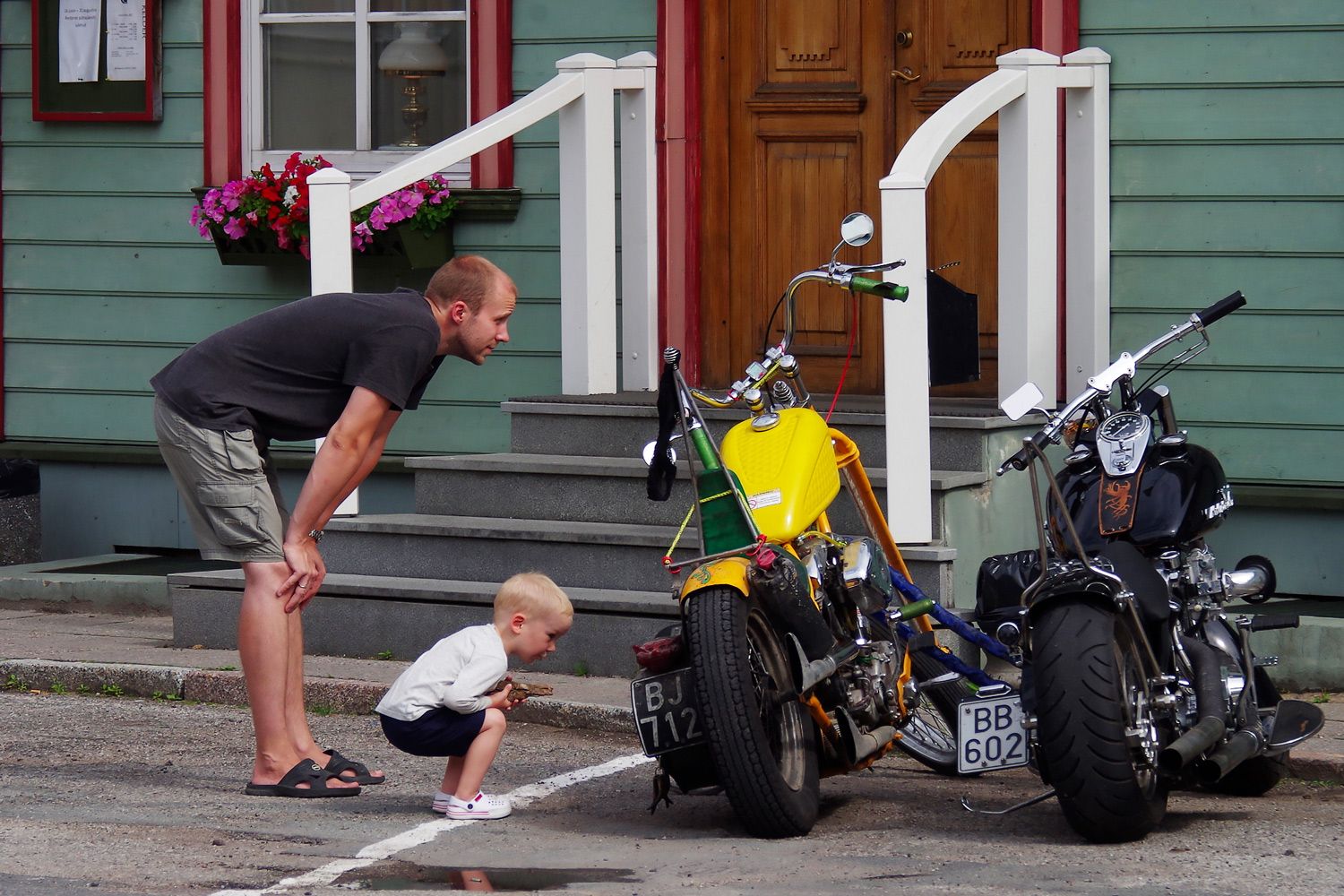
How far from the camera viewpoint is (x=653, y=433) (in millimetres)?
6828

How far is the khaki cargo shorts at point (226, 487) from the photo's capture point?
4676 millimetres

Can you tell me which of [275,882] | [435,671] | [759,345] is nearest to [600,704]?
[435,671]

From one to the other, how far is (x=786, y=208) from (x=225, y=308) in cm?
285

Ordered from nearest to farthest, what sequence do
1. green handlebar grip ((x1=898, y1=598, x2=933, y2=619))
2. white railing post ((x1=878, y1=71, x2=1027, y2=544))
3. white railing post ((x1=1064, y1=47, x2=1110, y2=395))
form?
1. green handlebar grip ((x1=898, y1=598, x2=933, y2=619))
2. white railing post ((x1=878, y1=71, x2=1027, y2=544))
3. white railing post ((x1=1064, y1=47, x2=1110, y2=395))

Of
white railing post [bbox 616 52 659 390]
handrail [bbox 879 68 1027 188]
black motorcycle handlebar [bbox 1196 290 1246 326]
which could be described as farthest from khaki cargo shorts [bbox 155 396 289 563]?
white railing post [bbox 616 52 659 390]

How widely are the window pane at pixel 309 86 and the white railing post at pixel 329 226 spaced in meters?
1.83

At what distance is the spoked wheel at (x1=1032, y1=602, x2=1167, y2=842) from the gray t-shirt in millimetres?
1780

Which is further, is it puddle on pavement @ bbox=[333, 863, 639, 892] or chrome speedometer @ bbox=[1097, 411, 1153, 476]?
chrome speedometer @ bbox=[1097, 411, 1153, 476]

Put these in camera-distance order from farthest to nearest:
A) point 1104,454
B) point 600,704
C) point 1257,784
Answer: point 600,704
point 1257,784
point 1104,454

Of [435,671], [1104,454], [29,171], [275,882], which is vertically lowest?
[275,882]

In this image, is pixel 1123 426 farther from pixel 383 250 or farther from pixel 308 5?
pixel 308 5

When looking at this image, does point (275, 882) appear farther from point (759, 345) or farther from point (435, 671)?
point (759, 345)

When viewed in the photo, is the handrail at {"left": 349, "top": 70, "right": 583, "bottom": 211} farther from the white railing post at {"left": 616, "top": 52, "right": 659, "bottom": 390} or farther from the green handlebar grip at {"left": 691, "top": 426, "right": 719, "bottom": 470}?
the green handlebar grip at {"left": 691, "top": 426, "right": 719, "bottom": 470}

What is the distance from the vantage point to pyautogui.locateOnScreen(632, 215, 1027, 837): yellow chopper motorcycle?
4.00 metres
